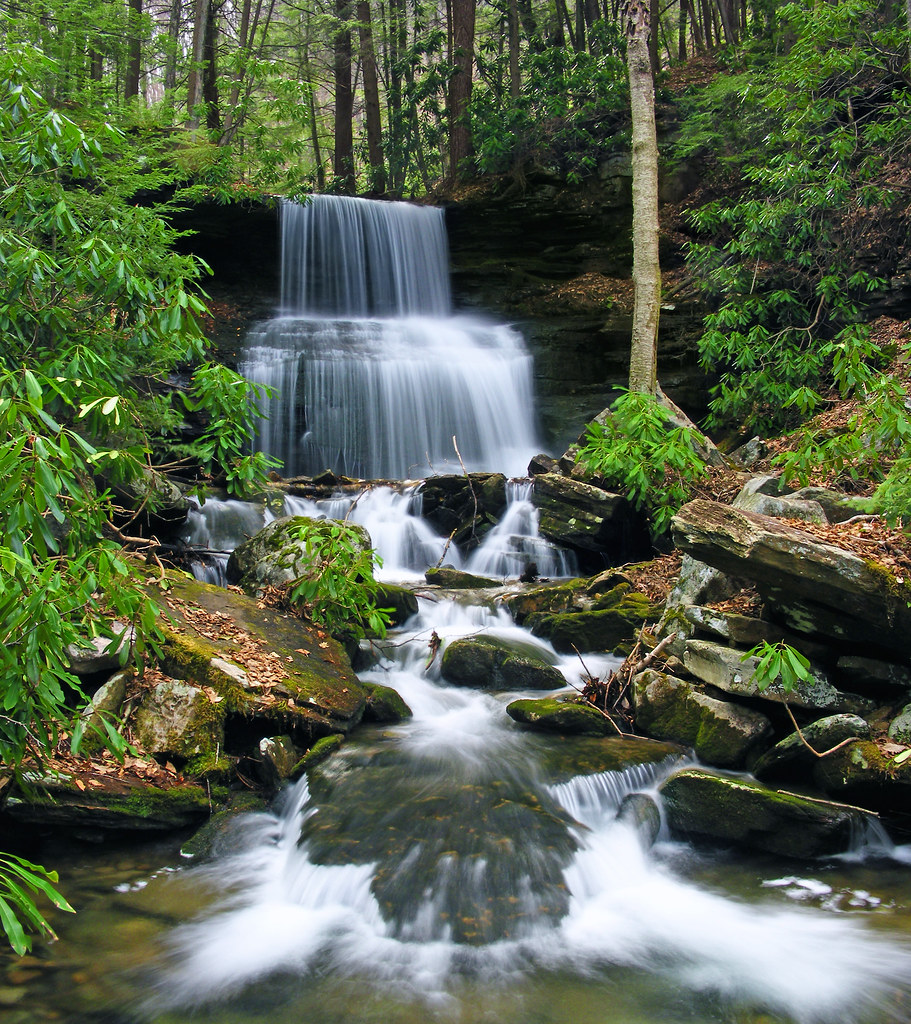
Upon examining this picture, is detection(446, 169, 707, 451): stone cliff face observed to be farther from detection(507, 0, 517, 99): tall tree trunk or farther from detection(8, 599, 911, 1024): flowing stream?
detection(8, 599, 911, 1024): flowing stream

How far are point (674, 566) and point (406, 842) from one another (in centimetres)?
456

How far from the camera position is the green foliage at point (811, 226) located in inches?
379

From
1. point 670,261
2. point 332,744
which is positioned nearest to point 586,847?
point 332,744

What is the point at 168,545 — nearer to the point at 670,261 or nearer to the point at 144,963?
the point at 144,963

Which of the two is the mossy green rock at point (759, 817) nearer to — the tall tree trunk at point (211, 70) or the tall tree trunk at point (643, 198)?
the tall tree trunk at point (643, 198)

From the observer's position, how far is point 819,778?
14.8 feet

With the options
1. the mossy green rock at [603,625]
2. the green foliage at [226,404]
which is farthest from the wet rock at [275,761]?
the mossy green rock at [603,625]

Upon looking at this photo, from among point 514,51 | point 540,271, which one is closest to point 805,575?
point 540,271

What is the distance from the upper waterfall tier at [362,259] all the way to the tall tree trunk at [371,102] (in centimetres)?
329

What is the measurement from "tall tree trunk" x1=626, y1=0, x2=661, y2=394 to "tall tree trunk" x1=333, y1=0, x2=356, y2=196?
36.3 feet

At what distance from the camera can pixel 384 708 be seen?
19.2 feet

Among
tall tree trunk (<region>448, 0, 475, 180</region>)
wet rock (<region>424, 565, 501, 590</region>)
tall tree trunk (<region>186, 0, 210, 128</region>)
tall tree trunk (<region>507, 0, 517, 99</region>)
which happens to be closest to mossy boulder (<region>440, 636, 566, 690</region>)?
wet rock (<region>424, 565, 501, 590</region>)

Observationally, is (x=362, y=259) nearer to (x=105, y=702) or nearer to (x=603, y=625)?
(x=603, y=625)

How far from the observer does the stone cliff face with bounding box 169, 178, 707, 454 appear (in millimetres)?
14172
